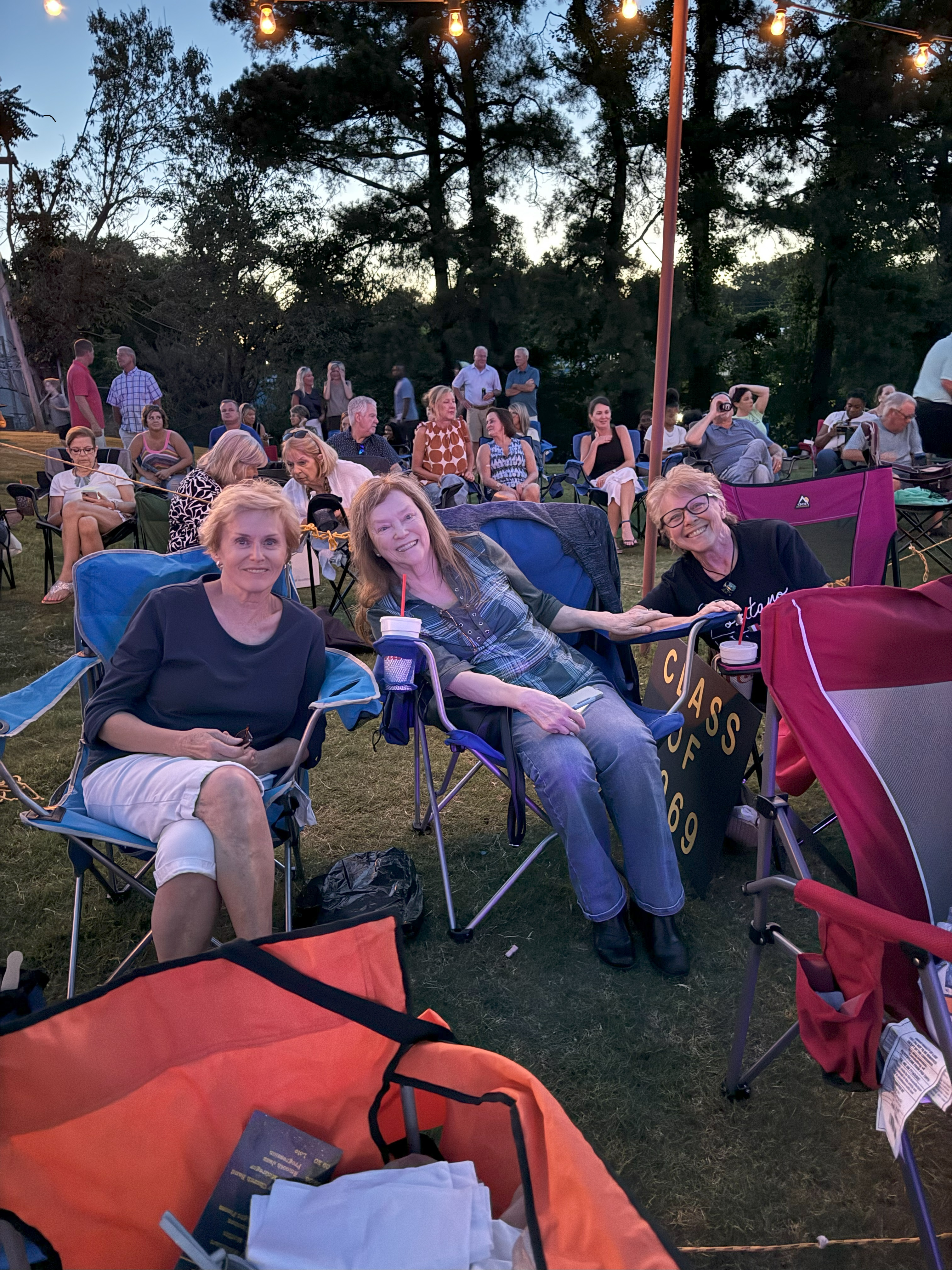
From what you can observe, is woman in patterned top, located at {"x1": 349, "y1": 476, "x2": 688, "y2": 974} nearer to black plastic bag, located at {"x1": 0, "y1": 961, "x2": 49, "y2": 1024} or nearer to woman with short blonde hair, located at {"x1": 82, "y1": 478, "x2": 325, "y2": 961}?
woman with short blonde hair, located at {"x1": 82, "y1": 478, "x2": 325, "y2": 961}

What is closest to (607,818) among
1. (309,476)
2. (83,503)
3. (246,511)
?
(246,511)

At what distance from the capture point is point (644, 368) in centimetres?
1562

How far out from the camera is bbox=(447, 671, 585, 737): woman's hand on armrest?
2227 millimetres

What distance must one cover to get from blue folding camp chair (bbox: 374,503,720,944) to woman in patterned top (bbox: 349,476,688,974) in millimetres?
62

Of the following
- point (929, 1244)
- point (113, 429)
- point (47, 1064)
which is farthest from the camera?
point (113, 429)

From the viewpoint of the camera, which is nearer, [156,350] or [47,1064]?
[47,1064]

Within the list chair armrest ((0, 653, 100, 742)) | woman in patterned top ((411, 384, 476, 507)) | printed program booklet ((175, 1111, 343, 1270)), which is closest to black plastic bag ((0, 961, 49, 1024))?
printed program booklet ((175, 1111, 343, 1270))

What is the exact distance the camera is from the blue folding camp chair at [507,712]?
2.24 m

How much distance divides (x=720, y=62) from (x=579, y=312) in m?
4.63

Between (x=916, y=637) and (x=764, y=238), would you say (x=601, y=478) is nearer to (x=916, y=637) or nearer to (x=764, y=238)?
(x=916, y=637)

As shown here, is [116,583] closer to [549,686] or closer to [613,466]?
[549,686]

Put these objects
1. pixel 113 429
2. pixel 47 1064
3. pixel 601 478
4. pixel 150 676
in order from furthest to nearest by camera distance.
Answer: pixel 113 429 → pixel 601 478 → pixel 150 676 → pixel 47 1064

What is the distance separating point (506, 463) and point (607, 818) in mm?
5058

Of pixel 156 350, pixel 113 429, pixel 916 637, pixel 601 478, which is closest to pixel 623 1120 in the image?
pixel 916 637
